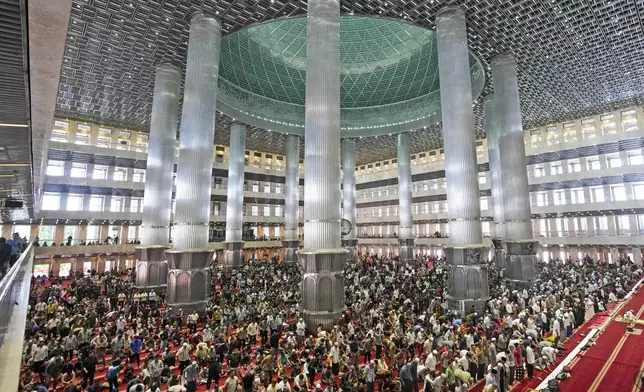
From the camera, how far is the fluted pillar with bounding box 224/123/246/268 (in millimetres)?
29906

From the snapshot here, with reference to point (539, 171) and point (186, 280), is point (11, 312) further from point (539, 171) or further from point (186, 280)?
point (539, 171)

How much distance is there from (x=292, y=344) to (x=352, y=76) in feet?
94.5

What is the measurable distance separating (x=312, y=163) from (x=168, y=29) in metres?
11.9

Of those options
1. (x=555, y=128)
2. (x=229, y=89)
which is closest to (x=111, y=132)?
(x=229, y=89)

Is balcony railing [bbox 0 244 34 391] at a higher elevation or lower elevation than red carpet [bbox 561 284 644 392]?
higher

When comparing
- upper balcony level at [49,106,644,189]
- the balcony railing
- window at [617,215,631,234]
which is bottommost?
the balcony railing

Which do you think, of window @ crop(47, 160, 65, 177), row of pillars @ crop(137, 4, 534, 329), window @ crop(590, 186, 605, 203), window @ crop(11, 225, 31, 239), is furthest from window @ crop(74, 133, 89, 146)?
window @ crop(590, 186, 605, 203)

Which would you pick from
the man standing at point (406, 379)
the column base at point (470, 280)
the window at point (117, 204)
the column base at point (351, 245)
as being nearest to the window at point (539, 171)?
the column base at point (351, 245)

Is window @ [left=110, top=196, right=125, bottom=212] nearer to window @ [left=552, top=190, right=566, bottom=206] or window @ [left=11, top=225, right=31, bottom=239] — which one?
window @ [left=11, top=225, right=31, bottom=239]

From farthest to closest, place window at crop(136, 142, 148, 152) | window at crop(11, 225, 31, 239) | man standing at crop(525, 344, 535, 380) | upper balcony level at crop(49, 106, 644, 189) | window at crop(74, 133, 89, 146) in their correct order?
window at crop(136, 142, 148, 152) < window at crop(74, 133, 89, 146) < window at crop(11, 225, 31, 239) < upper balcony level at crop(49, 106, 644, 189) < man standing at crop(525, 344, 535, 380)

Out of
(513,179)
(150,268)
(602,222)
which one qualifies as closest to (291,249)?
(150,268)

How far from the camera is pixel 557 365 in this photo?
9.62 m

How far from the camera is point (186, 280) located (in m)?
15.2

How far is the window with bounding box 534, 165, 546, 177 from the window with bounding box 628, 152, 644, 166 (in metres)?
6.67
